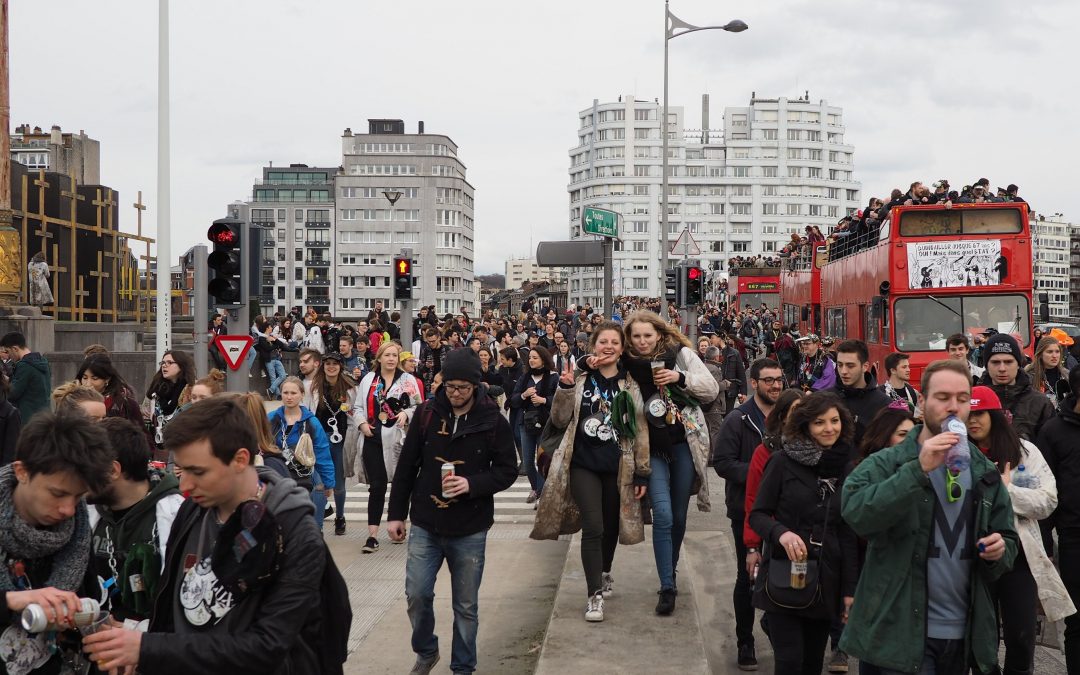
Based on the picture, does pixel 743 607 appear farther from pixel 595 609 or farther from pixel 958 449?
pixel 958 449

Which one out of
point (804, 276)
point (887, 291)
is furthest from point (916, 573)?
point (804, 276)

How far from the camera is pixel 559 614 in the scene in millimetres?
6699

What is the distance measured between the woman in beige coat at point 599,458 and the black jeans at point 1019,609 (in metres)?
2.55

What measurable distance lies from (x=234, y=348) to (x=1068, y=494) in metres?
7.30

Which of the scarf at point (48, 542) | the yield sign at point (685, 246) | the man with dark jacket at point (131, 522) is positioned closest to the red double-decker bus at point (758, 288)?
the yield sign at point (685, 246)

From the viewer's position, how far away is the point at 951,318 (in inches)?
629

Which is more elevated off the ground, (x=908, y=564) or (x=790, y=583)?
(x=908, y=564)

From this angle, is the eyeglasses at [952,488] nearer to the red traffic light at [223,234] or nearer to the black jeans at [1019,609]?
the black jeans at [1019,609]

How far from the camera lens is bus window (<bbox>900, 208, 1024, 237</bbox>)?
1598 centimetres

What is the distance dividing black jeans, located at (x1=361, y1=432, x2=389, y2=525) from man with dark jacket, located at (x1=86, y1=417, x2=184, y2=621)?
618 centimetres

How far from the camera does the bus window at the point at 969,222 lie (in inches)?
629

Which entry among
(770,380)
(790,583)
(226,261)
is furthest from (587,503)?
(226,261)

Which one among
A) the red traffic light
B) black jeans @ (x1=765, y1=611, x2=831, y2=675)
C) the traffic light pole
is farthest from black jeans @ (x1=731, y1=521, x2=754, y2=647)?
the traffic light pole

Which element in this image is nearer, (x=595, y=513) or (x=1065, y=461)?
(x=1065, y=461)
